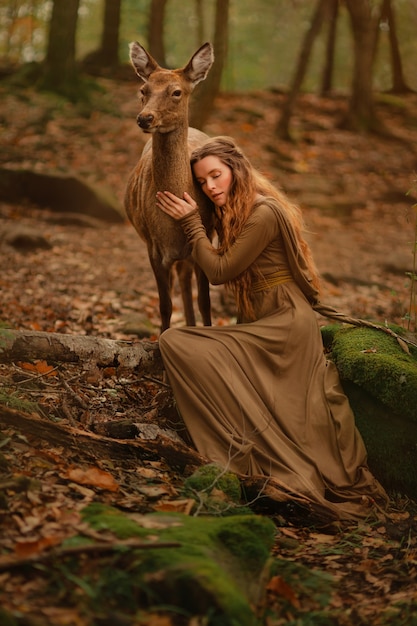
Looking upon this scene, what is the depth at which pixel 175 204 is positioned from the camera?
4898 mm

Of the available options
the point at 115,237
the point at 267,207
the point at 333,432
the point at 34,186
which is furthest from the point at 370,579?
the point at 34,186

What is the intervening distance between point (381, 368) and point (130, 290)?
462 cm

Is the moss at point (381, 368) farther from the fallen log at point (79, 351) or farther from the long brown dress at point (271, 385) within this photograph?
the fallen log at point (79, 351)

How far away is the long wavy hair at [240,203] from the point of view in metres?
4.68

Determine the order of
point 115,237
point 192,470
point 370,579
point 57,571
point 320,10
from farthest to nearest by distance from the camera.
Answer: point 320,10
point 115,237
point 192,470
point 370,579
point 57,571

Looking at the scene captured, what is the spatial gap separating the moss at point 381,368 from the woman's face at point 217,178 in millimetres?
1361

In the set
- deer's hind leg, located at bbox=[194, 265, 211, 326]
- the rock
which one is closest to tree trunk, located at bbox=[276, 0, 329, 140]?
the rock

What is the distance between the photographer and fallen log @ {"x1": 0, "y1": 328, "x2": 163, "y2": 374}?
4801 millimetres

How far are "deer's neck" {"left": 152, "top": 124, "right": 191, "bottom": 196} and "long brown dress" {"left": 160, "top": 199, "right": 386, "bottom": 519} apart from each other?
38cm

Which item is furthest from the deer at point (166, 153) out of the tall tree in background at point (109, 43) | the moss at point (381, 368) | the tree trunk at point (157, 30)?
the tall tree in background at point (109, 43)

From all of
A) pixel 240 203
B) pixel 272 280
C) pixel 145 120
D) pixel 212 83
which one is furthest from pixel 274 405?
pixel 212 83

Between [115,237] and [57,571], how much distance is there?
27.4ft

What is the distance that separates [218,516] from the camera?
369 cm

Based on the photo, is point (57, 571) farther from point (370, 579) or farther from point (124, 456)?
point (370, 579)
